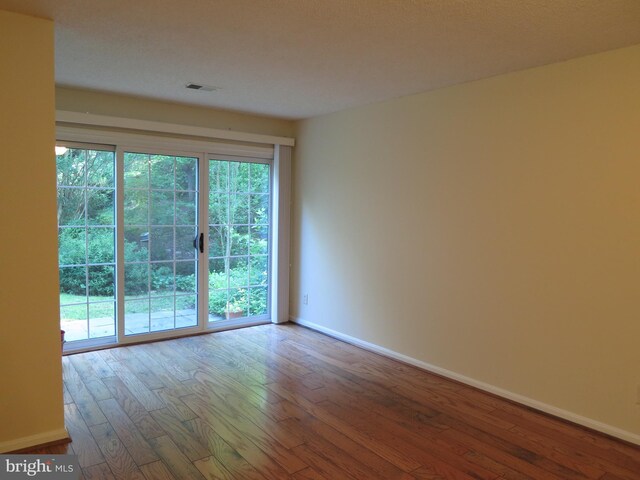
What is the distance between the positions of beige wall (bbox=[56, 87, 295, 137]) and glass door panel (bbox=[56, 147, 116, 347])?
39cm

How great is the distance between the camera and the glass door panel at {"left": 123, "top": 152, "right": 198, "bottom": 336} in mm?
4480

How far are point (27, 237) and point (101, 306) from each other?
202 cm

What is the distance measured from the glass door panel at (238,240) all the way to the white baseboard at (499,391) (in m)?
1.00

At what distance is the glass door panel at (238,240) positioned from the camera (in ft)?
16.5

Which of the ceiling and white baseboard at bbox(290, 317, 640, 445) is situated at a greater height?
the ceiling

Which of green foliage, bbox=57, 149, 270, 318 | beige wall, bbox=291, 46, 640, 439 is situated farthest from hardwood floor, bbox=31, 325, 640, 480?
green foliage, bbox=57, 149, 270, 318

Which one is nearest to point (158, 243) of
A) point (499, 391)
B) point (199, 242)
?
point (199, 242)

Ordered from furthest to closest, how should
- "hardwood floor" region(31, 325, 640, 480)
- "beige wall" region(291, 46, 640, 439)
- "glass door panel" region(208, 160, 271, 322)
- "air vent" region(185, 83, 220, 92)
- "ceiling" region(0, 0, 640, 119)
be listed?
1. "glass door panel" region(208, 160, 271, 322)
2. "air vent" region(185, 83, 220, 92)
3. "beige wall" region(291, 46, 640, 439)
4. "hardwood floor" region(31, 325, 640, 480)
5. "ceiling" region(0, 0, 640, 119)

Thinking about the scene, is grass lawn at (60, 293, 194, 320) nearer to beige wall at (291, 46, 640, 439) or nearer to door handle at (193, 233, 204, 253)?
door handle at (193, 233, 204, 253)

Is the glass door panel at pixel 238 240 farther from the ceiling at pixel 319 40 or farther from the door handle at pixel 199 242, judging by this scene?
the ceiling at pixel 319 40

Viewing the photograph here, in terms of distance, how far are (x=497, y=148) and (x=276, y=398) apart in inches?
95.1

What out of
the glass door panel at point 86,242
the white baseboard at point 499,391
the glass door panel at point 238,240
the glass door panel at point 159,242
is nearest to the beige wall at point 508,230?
the white baseboard at point 499,391

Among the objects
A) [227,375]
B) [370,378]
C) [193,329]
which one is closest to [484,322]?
[370,378]

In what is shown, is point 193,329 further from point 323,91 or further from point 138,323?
point 323,91
